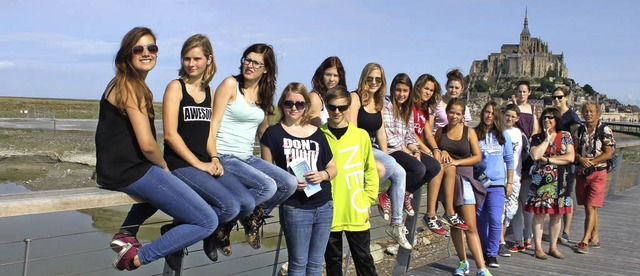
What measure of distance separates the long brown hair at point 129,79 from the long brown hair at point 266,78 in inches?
31.5

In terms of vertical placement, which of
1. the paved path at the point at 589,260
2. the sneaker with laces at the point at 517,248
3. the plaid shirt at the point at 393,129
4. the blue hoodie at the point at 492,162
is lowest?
the paved path at the point at 589,260

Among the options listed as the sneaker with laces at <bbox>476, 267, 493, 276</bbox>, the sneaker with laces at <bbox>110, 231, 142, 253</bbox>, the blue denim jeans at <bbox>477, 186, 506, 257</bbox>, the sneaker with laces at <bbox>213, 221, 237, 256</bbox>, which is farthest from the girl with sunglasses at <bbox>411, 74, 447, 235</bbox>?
the sneaker with laces at <bbox>110, 231, 142, 253</bbox>

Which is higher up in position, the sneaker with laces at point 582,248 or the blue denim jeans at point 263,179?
the blue denim jeans at point 263,179

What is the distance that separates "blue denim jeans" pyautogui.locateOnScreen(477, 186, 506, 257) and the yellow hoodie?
6.12 feet

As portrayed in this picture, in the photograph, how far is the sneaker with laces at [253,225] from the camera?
11.7 ft

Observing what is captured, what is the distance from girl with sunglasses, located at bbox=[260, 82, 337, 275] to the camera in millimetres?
3719

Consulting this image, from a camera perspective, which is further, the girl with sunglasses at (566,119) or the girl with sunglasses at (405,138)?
the girl with sunglasses at (566,119)

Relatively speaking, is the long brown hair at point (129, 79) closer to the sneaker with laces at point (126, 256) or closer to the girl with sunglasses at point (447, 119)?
the sneaker with laces at point (126, 256)

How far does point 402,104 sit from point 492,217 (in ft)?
4.78

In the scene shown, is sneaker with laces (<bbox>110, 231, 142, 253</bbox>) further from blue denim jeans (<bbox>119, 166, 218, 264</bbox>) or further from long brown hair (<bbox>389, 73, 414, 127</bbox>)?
long brown hair (<bbox>389, 73, 414, 127</bbox>)

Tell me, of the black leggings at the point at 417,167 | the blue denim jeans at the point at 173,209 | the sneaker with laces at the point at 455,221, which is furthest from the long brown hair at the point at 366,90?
the blue denim jeans at the point at 173,209

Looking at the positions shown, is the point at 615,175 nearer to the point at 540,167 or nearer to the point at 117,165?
the point at 540,167

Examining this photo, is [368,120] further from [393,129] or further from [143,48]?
[143,48]

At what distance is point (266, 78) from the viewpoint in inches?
153
